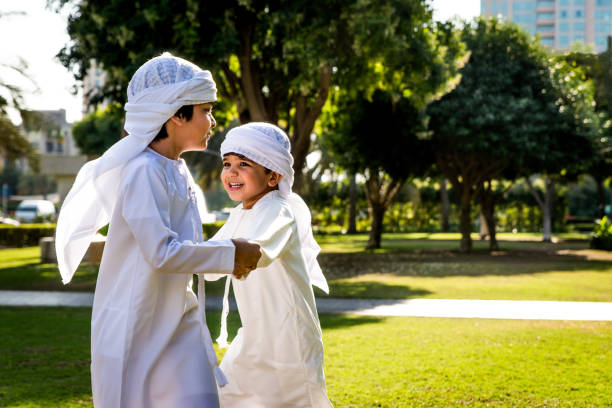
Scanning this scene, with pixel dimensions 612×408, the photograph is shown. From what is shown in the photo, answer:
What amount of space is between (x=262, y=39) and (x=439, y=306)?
7318mm

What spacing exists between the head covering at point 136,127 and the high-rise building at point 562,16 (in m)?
148

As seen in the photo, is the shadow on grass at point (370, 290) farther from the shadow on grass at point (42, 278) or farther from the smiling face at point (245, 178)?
the smiling face at point (245, 178)

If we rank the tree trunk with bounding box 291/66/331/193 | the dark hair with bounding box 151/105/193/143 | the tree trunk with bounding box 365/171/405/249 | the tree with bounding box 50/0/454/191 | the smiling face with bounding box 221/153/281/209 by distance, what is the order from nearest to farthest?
1. the dark hair with bounding box 151/105/193/143
2. the smiling face with bounding box 221/153/281/209
3. the tree with bounding box 50/0/454/191
4. the tree trunk with bounding box 291/66/331/193
5. the tree trunk with bounding box 365/171/405/249

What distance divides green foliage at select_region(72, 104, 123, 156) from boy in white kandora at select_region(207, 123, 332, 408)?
163 feet

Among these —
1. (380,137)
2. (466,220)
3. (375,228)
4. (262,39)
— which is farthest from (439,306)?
(375,228)

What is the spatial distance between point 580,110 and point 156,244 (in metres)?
23.8

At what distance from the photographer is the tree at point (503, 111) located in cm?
2309

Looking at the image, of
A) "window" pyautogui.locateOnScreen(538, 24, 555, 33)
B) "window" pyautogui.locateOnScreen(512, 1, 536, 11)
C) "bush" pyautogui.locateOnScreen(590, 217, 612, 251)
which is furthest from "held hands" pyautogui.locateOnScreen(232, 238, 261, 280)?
"window" pyautogui.locateOnScreen(538, 24, 555, 33)

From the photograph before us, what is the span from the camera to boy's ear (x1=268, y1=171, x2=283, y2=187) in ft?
11.8

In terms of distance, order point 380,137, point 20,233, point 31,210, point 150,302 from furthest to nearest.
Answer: point 31,210, point 20,233, point 380,137, point 150,302

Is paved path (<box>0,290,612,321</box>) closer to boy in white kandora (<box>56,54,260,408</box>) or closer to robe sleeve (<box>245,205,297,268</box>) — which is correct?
robe sleeve (<box>245,205,297,268</box>)

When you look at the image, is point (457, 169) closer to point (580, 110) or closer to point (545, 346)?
point (580, 110)

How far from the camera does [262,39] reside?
1559 cm

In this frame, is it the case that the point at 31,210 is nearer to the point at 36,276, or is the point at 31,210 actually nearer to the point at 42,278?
the point at 36,276
